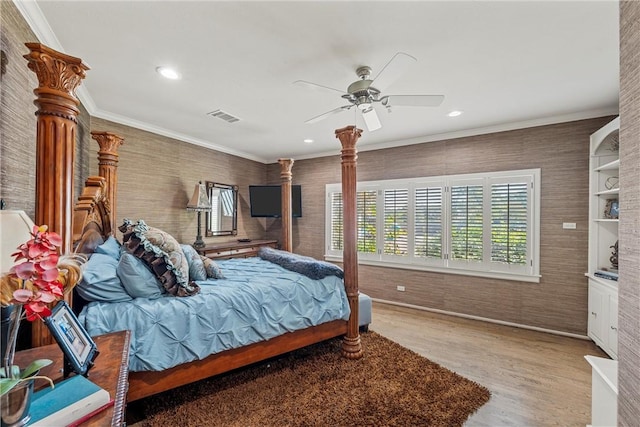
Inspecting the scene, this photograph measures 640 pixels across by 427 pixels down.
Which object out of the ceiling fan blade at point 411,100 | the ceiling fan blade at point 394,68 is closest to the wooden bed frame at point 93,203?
the ceiling fan blade at point 411,100

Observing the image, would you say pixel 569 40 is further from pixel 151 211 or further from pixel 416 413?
pixel 151 211

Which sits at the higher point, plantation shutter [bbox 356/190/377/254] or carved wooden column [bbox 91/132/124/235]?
carved wooden column [bbox 91/132/124/235]

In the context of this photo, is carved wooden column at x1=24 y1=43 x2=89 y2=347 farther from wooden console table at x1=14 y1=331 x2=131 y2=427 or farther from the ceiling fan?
the ceiling fan

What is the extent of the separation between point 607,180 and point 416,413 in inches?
125

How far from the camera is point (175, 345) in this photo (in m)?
1.90

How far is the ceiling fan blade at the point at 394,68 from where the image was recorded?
1.73 m

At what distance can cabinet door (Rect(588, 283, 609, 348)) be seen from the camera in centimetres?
288

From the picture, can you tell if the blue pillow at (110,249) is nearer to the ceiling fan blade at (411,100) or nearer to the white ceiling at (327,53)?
the white ceiling at (327,53)

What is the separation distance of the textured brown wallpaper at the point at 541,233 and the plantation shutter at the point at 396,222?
0.99 feet

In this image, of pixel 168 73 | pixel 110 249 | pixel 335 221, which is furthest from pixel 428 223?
pixel 110 249

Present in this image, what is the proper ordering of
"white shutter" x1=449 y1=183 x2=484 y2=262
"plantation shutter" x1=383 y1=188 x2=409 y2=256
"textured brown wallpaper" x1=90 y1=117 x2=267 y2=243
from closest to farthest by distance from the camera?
"textured brown wallpaper" x1=90 y1=117 x2=267 y2=243 → "white shutter" x1=449 y1=183 x2=484 y2=262 → "plantation shutter" x1=383 y1=188 x2=409 y2=256

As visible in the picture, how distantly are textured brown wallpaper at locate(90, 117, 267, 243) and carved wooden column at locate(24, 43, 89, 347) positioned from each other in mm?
2416

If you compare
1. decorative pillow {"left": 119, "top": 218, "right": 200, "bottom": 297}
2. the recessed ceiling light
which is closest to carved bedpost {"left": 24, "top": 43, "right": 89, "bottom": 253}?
decorative pillow {"left": 119, "top": 218, "right": 200, "bottom": 297}

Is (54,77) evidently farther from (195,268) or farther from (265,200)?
(265,200)
